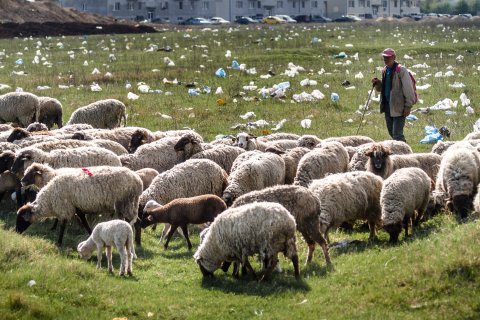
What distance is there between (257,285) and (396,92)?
8624 millimetres

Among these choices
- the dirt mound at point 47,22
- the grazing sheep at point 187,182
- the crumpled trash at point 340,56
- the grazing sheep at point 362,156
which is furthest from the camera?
the dirt mound at point 47,22

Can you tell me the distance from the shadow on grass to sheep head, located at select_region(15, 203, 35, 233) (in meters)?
3.62

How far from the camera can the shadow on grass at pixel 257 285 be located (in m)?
10.9

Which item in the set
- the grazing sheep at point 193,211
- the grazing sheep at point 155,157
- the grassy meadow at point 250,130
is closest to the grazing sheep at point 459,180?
the grassy meadow at point 250,130

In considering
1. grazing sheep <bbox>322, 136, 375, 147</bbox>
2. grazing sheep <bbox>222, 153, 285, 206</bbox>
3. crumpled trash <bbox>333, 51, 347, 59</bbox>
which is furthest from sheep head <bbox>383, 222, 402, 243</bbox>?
crumpled trash <bbox>333, 51, 347, 59</bbox>

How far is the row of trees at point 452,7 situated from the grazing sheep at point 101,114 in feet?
475

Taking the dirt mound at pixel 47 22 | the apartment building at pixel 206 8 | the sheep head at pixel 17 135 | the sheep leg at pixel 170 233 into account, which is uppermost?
the apartment building at pixel 206 8

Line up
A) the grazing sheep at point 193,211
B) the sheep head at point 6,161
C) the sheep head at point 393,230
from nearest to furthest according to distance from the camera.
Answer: the sheep head at point 393,230 < the grazing sheep at point 193,211 < the sheep head at point 6,161

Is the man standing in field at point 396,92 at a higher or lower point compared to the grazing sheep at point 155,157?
higher

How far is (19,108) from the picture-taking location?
23.5 meters

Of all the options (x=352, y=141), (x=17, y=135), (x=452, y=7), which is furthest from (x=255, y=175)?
(x=452, y=7)

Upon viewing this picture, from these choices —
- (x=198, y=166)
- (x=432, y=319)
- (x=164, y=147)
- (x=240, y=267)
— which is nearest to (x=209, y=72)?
(x=164, y=147)

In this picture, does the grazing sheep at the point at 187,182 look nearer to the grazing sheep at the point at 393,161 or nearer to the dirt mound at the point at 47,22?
the grazing sheep at the point at 393,161

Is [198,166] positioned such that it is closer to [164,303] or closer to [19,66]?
[164,303]
